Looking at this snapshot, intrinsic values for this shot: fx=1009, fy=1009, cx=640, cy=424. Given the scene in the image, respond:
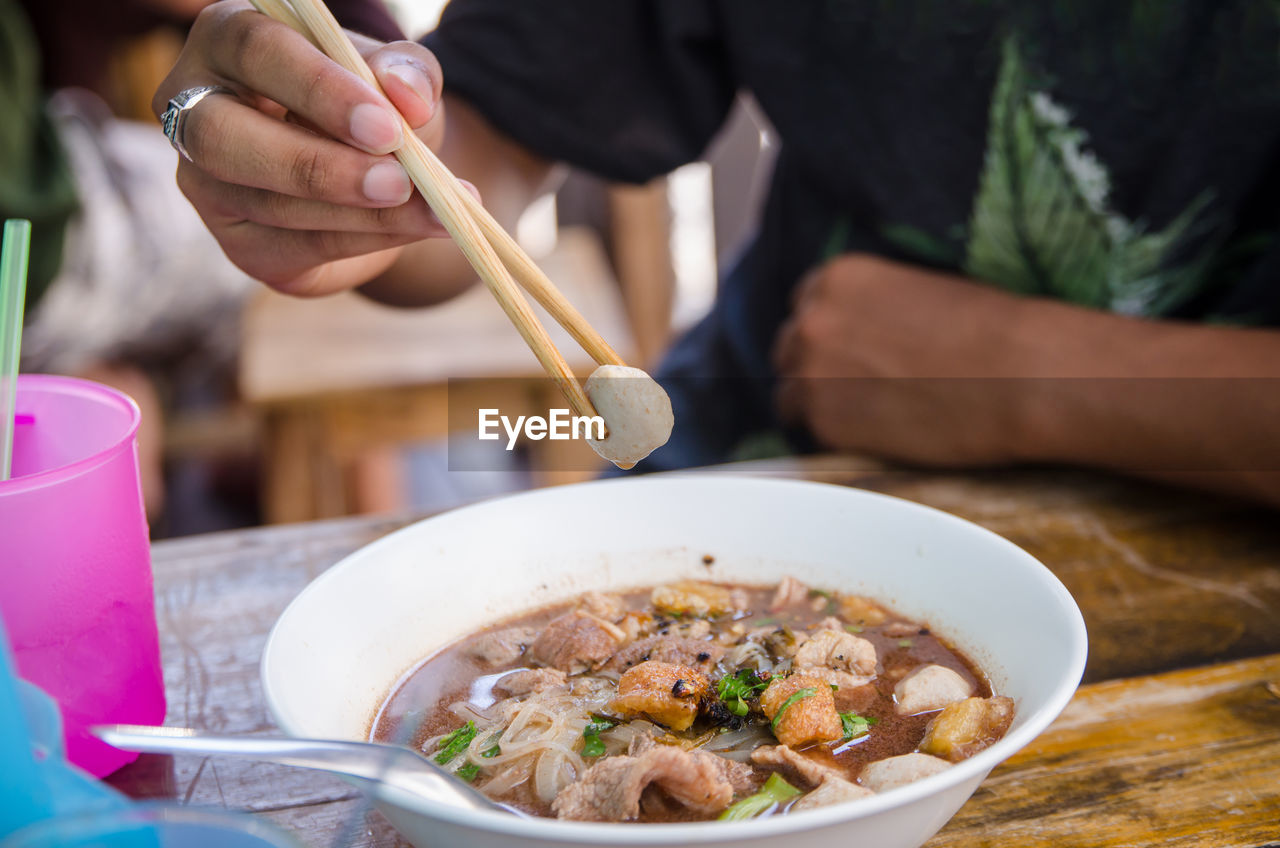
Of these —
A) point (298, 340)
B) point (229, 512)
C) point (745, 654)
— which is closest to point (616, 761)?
point (745, 654)

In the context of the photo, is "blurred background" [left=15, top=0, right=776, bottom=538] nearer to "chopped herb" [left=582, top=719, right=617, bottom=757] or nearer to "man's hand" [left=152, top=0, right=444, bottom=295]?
"man's hand" [left=152, top=0, right=444, bottom=295]

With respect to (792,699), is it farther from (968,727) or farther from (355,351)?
(355,351)

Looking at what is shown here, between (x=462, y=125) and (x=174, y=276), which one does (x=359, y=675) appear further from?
(x=174, y=276)

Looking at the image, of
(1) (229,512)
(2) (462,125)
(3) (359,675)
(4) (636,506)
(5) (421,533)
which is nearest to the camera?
(3) (359,675)

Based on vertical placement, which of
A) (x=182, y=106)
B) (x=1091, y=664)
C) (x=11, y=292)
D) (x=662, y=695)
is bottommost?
(x=1091, y=664)

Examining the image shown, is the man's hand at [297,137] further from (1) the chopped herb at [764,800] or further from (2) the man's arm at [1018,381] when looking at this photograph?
(2) the man's arm at [1018,381]

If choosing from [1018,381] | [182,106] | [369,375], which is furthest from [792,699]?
[369,375]
